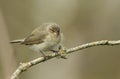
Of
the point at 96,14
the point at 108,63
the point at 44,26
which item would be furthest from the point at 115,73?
the point at 44,26

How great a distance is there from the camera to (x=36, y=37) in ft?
10.7

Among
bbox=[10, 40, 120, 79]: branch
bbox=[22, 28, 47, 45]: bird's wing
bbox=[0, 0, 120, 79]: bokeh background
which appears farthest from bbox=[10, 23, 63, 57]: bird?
bbox=[0, 0, 120, 79]: bokeh background

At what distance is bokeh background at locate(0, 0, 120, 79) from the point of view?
6355 mm

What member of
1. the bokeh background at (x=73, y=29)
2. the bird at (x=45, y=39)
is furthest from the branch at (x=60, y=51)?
the bokeh background at (x=73, y=29)

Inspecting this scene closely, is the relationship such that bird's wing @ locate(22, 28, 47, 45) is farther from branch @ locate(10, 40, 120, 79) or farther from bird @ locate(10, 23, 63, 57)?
branch @ locate(10, 40, 120, 79)

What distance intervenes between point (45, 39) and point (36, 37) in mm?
56

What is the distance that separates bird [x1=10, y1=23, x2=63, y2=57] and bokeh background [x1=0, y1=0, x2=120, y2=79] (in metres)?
2.12

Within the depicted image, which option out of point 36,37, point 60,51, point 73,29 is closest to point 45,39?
point 36,37

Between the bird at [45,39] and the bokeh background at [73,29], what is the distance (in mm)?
2115

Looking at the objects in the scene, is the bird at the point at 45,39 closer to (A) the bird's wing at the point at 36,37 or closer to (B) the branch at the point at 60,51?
(A) the bird's wing at the point at 36,37

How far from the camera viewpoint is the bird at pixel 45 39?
3170 millimetres

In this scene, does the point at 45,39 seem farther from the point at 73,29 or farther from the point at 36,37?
the point at 73,29

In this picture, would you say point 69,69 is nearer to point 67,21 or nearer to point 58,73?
point 58,73

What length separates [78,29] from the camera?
701 cm
